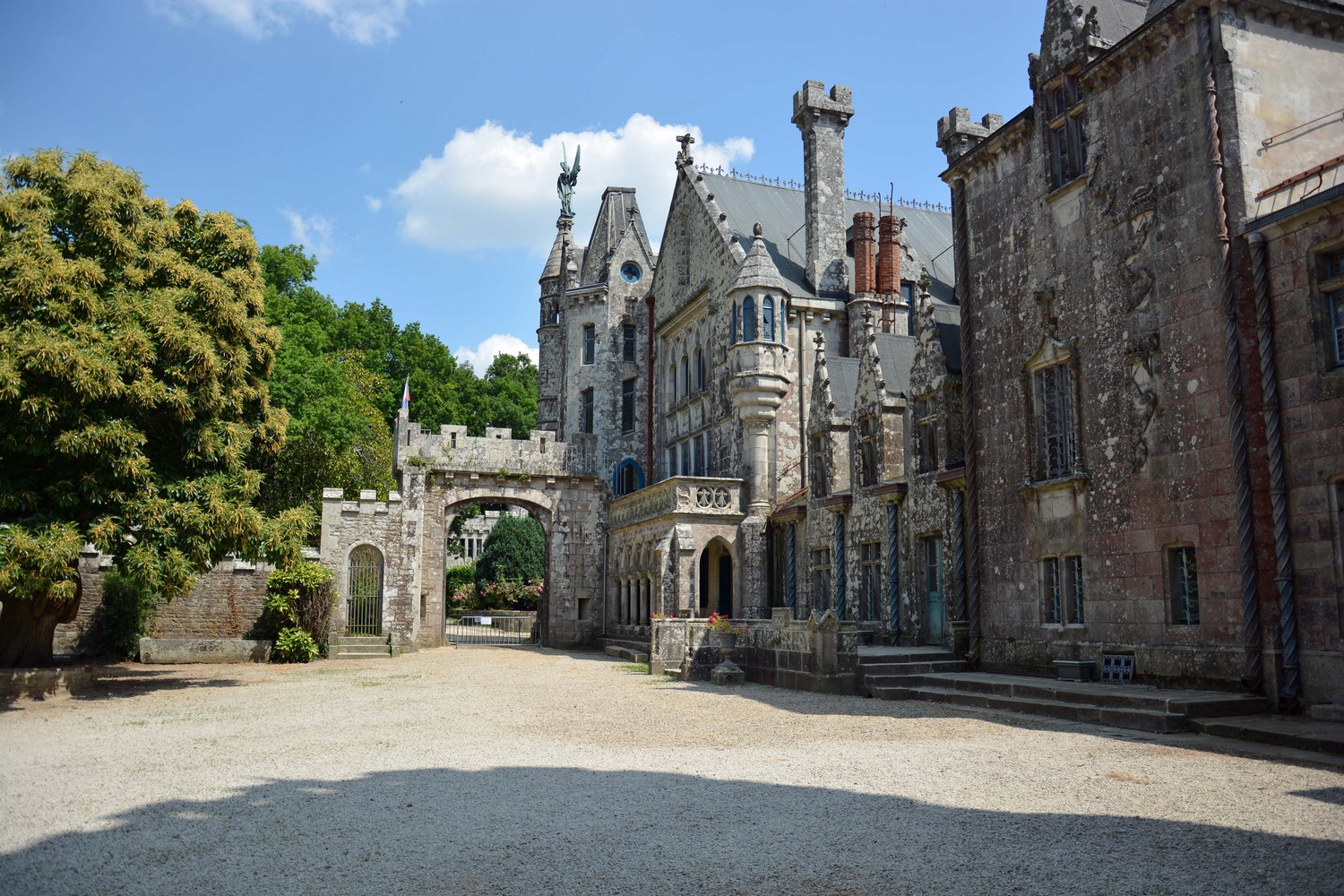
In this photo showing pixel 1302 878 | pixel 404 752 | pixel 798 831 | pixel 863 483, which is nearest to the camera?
pixel 1302 878

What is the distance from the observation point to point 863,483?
963 inches

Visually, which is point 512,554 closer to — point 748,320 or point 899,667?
point 748,320

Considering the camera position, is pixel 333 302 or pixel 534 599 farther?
pixel 534 599

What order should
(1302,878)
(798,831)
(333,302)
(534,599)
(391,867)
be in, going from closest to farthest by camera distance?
(1302,878)
(391,867)
(798,831)
(333,302)
(534,599)

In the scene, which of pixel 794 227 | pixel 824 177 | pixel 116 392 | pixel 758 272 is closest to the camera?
pixel 116 392

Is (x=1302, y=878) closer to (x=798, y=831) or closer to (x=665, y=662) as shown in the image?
(x=798, y=831)

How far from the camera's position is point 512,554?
56969mm

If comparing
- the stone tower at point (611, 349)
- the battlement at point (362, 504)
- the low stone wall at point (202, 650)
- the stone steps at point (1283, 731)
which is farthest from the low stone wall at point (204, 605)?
the stone steps at point (1283, 731)

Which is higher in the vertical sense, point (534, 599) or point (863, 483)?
point (863, 483)

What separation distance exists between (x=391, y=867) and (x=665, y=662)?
16.0 metres

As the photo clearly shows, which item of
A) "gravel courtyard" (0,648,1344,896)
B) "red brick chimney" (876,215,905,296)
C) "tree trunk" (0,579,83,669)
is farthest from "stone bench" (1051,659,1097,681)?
"tree trunk" (0,579,83,669)

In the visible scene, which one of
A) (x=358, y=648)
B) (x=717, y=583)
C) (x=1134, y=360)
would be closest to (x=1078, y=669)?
(x=1134, y=360)

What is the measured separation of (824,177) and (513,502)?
16.0 meters

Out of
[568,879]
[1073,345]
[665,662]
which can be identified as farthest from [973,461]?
[568,879]
